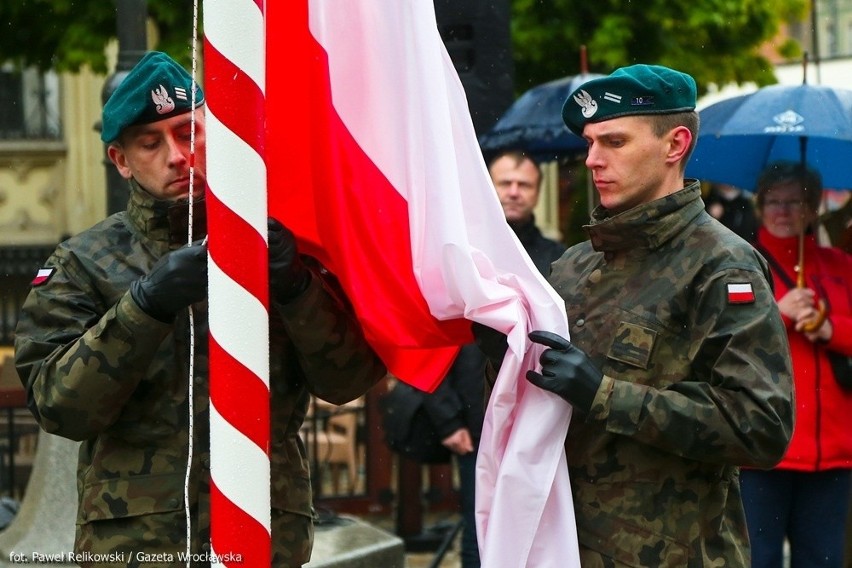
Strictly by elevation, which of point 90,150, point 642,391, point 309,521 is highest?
point 90,150

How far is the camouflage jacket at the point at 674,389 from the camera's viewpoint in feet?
11.0

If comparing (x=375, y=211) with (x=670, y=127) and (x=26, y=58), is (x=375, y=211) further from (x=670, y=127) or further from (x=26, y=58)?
(x=26, y=58)

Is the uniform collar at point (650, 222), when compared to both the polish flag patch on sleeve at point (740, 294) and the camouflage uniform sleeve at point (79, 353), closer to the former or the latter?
the polish flag patch on sleeve at point (740, 294)

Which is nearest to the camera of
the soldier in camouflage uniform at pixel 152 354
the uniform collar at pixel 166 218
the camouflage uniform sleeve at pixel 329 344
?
the soldier in camouflage uniform at pixel 152 354

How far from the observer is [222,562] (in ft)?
9.58

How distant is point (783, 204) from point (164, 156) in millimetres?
3100

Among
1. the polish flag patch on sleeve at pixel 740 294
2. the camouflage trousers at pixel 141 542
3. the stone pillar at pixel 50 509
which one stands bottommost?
the stone pillar at pixel 50 509

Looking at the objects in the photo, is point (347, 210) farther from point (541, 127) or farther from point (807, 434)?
point (541, 127)

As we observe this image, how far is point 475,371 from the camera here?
6.00 m

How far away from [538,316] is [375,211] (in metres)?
0.47

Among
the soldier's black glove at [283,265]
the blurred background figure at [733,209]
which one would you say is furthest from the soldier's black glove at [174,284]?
the blurred background figure at [733,209]

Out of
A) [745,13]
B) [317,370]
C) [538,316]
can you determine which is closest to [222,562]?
[317,370]

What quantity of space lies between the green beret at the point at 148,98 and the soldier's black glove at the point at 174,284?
479 mm

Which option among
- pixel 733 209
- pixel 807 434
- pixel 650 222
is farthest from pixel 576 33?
pixel 650 222
